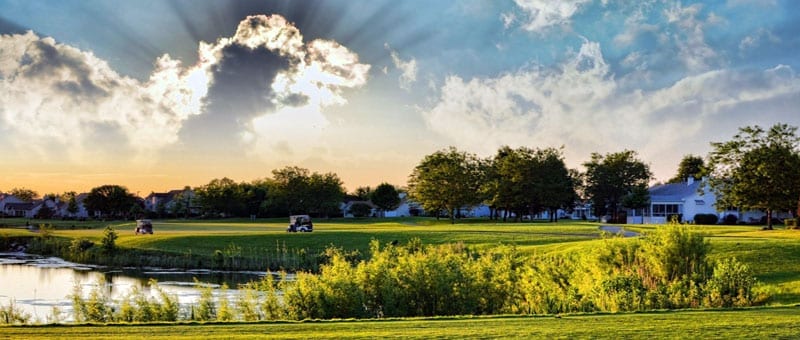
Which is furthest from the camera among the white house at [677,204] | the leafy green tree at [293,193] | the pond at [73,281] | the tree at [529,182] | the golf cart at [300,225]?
the leafy green tree at [293,193]

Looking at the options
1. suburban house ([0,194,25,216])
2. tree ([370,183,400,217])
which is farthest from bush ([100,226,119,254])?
suburban house ([0,194,25,216])

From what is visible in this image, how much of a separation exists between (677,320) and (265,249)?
37991 mm

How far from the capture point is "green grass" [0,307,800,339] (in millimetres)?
11266

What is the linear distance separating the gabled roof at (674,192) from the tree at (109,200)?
91.7 m

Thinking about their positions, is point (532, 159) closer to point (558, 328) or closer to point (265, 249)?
point (265, 249)

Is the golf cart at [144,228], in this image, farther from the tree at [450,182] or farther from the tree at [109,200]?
the tree at [109,200]

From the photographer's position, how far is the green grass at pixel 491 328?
1127cm

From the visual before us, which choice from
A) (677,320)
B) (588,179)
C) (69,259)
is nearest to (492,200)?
(588,179)

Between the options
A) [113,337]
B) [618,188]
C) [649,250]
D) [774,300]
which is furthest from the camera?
[618,188]

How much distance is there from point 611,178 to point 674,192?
11629 millimetres

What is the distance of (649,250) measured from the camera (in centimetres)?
2292

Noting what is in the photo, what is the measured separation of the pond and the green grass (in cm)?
1134

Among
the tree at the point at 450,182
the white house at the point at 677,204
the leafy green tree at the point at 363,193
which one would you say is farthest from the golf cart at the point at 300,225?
the leafy green tree at the point at 363,193

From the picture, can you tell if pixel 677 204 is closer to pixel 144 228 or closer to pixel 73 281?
pixel 144 228
